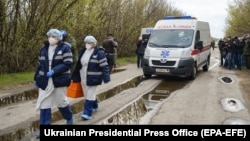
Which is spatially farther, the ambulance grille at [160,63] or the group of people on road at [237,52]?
the group of people on road at [237,52]

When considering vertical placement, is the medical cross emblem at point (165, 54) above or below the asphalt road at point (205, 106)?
above

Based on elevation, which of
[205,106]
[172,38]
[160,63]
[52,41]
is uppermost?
[52,41]

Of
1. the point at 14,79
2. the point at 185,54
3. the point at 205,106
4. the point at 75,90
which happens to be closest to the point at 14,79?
the point at 14,79

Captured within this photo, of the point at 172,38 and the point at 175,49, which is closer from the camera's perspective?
the point at 175,49

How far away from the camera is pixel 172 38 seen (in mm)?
14781

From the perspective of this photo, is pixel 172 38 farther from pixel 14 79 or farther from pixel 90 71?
pixel 90 71

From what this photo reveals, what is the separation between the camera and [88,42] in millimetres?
7688

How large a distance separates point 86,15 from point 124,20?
8025mm

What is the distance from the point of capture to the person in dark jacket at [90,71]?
25.0 ft

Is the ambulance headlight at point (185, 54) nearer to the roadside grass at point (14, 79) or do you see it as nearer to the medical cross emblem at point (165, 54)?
the medical cross emblem at point (165, 54)

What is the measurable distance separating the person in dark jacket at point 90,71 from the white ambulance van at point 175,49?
6.65 meters

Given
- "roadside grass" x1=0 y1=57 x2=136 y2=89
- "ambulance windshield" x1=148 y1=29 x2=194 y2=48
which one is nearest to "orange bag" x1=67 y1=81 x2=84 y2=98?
"roadside grass" x1=0 y1=57 x2=136 y2=89

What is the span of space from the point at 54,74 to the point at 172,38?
897cm

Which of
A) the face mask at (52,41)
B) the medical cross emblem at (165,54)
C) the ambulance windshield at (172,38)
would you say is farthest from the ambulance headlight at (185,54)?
the face mask at (52,41)
